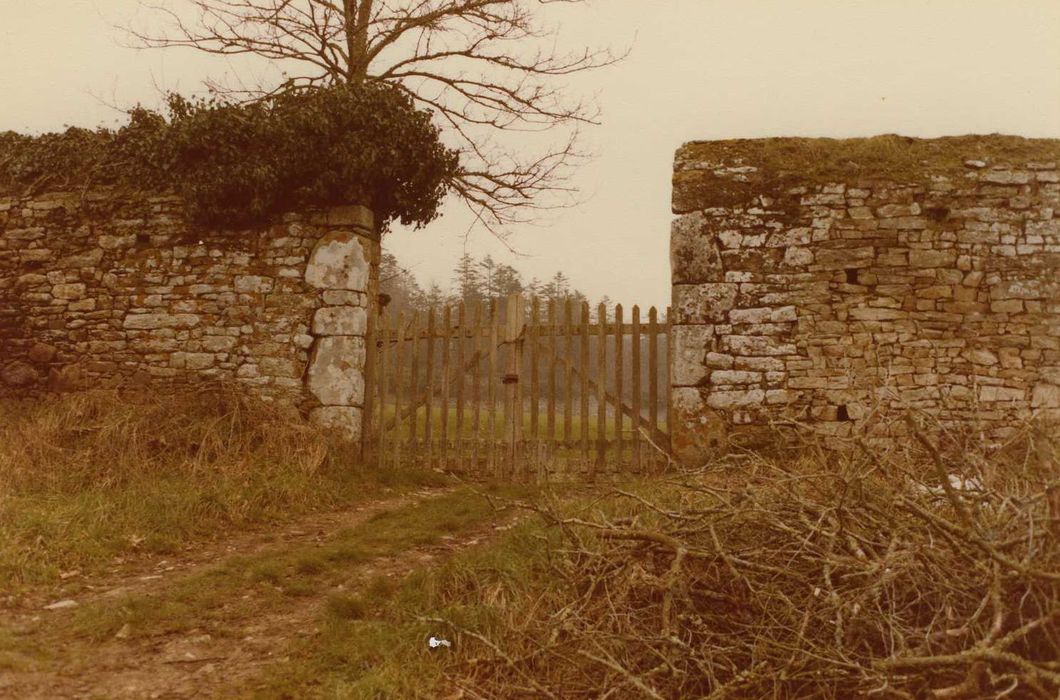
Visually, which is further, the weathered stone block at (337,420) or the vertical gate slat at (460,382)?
the weathered stone block at (337,420)

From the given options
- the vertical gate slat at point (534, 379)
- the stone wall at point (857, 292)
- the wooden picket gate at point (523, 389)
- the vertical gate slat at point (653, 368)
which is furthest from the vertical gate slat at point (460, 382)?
the stone wall at point (857, 292)

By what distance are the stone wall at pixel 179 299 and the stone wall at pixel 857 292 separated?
3.14 metres

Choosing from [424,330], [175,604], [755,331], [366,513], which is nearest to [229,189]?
[424,330]

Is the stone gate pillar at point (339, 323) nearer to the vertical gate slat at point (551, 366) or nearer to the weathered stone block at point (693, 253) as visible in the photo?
the vertical gate slat at point (551, 366)

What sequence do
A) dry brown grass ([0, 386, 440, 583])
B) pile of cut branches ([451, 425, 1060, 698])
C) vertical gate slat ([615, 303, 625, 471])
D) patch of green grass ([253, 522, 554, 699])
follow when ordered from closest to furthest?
pile of cut branches ([451, 425, 1060, 698]) → patch of green grass ([253, 522, 554, 699]) → dry brown grass ([0, 386, 440, 583]) → vertical gate slat ([615, 303, 625, 471])

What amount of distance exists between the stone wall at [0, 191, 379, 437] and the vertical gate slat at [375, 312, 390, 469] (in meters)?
0.19

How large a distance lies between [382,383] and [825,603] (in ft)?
18.4

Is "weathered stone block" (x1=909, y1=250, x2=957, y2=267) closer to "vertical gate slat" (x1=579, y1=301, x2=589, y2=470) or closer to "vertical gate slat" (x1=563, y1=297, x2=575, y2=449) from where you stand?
"vertical gate slat" (x1=579, y1=301, x2=589, y2=470)

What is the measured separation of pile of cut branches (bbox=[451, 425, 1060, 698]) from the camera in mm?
2219

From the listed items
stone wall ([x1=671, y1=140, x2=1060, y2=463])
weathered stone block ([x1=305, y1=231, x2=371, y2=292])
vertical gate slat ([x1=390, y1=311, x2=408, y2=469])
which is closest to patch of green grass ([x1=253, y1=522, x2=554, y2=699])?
stone wall ([x1=671, y1=140, x2=1060, y2=463])

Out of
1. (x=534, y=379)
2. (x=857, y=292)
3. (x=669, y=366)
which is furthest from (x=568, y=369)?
(x=857, y=292)

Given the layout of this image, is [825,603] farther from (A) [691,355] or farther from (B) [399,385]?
(B) [399,385]

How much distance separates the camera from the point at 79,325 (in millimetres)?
8023

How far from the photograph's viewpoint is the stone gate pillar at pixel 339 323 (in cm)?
737
